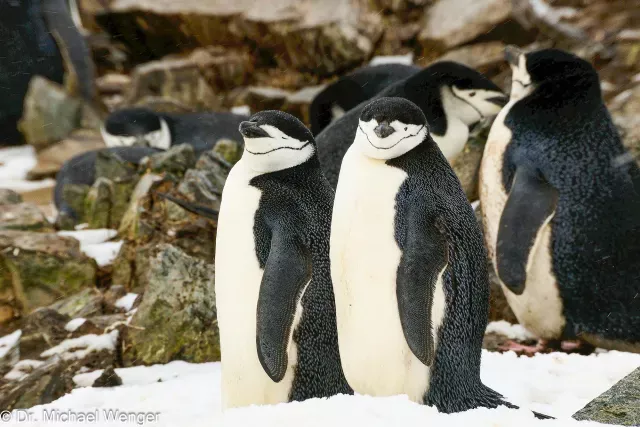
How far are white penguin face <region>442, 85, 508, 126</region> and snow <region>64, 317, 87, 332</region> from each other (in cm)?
235

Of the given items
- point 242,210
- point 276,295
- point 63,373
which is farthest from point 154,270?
point 276,295

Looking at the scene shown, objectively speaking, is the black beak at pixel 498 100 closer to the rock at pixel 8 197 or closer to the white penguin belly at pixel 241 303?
the white penguin belly at pixel 241 303

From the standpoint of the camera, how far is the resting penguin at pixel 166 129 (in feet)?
27.1

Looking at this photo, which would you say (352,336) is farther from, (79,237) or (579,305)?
(79,237)

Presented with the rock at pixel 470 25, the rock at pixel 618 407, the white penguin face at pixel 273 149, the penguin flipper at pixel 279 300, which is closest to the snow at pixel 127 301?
the white penguin face at pixel 273 149

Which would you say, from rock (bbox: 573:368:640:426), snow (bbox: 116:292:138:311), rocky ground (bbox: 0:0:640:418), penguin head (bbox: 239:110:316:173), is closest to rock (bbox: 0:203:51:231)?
rocky ground (bbox: 0:0:640:418)

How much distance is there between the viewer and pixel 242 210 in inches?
106

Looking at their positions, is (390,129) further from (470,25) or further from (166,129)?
(470,25)

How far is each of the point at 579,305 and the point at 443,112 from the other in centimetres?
145

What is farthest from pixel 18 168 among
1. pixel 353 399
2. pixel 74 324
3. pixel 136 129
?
pixel 353 399

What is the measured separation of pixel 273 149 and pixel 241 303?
0.55 metres

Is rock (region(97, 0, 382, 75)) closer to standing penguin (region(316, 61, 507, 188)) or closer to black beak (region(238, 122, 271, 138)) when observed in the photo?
standing penguin (region(316, 61, 507, 188))

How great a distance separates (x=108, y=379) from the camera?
336 cm

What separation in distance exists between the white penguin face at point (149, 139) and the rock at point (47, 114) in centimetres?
344
